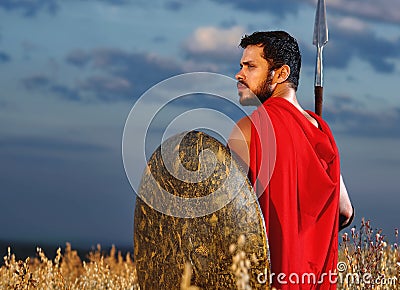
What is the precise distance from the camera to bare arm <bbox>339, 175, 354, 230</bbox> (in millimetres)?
5090

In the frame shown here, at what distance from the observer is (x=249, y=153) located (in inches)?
175

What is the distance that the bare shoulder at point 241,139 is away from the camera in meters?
4.45

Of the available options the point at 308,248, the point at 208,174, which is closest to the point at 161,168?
the point at 208,174

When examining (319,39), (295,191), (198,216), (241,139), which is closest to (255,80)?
(241,139)

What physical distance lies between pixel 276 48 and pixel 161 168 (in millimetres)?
1113

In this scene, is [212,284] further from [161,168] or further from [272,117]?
[272,117]

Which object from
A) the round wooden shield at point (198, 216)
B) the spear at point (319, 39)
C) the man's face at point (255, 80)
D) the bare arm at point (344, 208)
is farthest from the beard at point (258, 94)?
the spear at point (319, 39)

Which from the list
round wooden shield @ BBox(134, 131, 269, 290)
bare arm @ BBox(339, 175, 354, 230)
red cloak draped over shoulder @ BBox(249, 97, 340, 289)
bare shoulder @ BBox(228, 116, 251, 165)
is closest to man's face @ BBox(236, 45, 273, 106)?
red cloak draped over shoulder @ BBox(249, 97, 340, 289)

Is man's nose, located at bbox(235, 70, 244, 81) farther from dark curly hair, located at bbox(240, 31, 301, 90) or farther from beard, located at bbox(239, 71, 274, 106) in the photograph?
dark curly hair, located at bbox(240, 31, 301, 90)

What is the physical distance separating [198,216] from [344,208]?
131 centimetres

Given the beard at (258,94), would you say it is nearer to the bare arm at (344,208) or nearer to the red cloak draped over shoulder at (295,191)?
the red cloak draped over shoulder at (295,191)

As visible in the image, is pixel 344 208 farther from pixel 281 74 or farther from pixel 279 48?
pixel 279 48

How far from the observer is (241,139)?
4.48m

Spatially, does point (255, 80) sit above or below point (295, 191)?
above
